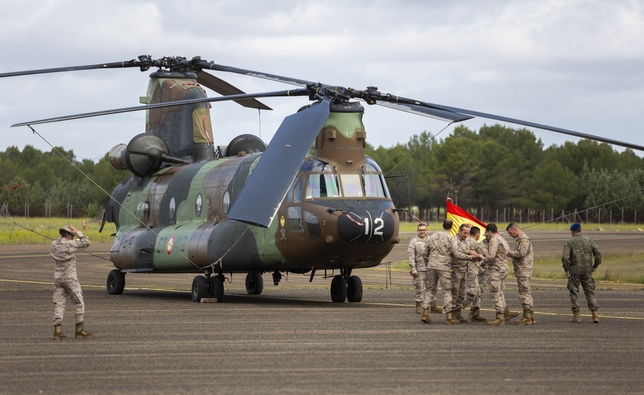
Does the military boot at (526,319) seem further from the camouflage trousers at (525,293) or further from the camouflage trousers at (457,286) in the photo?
the camouflage trousers at (457,286)

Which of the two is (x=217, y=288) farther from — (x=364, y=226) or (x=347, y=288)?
(x=364, y=226)

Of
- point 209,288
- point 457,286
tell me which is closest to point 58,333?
point 457,286

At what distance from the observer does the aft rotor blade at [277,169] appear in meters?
17.5

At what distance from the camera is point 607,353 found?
14.3 metres

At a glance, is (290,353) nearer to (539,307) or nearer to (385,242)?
(385,242)

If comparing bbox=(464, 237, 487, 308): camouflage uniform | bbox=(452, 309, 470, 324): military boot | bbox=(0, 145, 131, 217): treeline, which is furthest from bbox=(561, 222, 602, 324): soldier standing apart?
bbox=(0, 145, 131, 217): treeline

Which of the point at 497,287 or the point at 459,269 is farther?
the point at 459,269

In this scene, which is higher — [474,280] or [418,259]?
[418,259]

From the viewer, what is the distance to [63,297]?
53.8 feet

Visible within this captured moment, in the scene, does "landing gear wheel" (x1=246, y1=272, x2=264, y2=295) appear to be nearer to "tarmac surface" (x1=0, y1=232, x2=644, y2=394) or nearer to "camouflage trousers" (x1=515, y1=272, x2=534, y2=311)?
"tarmac surface" (x1=0, y1=232, x2=644, y2=394)

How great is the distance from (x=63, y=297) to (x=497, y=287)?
306 inches

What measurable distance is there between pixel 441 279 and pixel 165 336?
529cm

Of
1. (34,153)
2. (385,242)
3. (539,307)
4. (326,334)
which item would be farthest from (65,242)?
(34,153)

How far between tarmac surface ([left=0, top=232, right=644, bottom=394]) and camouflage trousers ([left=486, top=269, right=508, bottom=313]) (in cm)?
57
